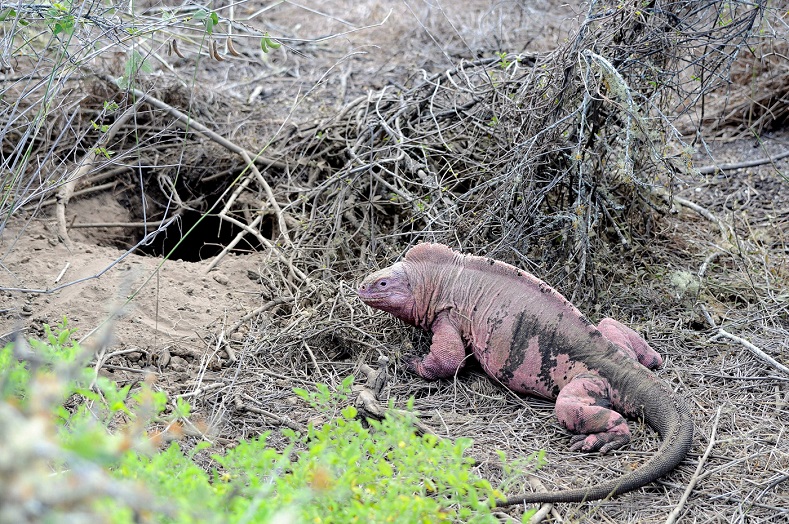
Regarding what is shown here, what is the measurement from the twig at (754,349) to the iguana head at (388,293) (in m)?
2.20

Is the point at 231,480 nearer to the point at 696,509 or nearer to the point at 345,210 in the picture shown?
the point at 696,509

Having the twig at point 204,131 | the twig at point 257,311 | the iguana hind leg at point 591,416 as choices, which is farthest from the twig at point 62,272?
the iguana hind leg at point 591,416

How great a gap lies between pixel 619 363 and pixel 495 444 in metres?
0.92

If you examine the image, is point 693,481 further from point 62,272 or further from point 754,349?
point 62,272

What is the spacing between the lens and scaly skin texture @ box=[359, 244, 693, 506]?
442 centimetres

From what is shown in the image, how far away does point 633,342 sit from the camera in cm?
516

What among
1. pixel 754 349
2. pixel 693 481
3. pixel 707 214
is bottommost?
pixel 693 481

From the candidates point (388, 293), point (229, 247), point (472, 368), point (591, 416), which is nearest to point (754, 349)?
point (591, 416)

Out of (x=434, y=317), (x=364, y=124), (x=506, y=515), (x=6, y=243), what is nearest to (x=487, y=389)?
(x=434, y=317)

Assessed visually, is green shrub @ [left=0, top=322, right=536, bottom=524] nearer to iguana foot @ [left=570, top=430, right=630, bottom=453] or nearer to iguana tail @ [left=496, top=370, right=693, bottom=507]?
iguana tail @ [left=496, top=370, right=693, bottom=507]

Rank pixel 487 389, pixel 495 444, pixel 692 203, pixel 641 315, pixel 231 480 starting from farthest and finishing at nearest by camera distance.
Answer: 1. pixel 692 203
2. pixel 641 315
3. pixel 487 389
4. pixel 495 444
5. pixel 231 480

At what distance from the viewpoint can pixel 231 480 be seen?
10.9ft

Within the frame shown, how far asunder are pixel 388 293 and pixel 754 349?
→ 250 cm

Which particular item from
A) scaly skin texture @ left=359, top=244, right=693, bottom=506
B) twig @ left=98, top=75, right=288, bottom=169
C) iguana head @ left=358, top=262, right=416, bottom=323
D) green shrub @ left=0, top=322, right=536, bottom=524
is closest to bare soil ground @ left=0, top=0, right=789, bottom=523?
scaly skin texture @ left=359, top=244, right=693, bottom=506
